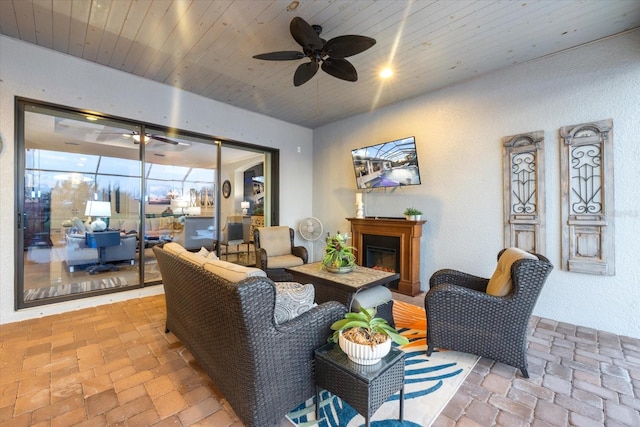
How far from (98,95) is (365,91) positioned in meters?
3.50

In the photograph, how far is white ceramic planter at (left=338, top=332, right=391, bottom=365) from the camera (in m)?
1.40

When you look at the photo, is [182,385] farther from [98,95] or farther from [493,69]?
[493,69]

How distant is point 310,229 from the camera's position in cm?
555

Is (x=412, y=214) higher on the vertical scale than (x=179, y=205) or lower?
lower

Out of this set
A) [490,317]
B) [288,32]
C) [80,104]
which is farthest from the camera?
[80,104]

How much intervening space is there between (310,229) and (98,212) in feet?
11.1

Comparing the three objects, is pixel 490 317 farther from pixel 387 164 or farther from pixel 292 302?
pixel 387 164

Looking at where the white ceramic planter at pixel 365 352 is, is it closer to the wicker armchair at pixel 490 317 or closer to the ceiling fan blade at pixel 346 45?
the wicker armchair at pixel 490 317

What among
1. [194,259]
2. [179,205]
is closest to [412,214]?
[194,259]

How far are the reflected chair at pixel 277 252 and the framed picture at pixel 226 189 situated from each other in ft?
3.24

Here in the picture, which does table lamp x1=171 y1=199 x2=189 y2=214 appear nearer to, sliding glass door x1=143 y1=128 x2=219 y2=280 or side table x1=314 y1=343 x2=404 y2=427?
sliding glass door x1=143 y1=128 x2=219 y2=280

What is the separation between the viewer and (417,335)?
8.87ft

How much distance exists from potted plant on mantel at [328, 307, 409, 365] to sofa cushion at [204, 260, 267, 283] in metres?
0.56

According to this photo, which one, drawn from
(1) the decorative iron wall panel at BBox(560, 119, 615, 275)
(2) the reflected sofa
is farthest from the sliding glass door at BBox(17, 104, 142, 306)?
(1) the decorative iron wall panel at BBox(560, 119, 615, 275)
